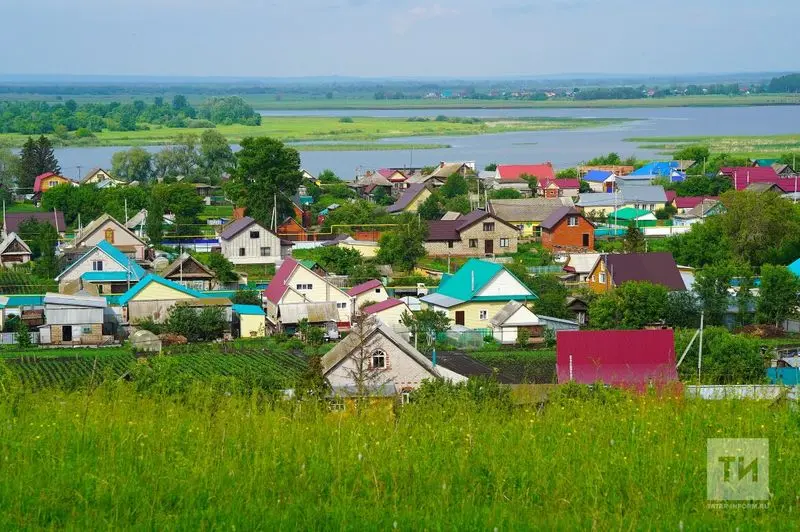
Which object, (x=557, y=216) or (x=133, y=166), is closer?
(x=557, y=216)

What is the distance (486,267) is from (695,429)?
8.11 metres

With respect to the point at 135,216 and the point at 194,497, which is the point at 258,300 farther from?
the point at 194,497

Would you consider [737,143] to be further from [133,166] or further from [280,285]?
[280,285]

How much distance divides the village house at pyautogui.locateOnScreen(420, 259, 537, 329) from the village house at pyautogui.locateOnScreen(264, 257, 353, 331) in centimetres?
81

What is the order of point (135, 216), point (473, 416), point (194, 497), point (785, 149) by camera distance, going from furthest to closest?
point (785, 149) → point (135, 216) → point (473, 416) → point (194, 497)

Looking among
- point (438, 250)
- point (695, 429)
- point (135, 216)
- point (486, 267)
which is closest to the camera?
point (695, 429)

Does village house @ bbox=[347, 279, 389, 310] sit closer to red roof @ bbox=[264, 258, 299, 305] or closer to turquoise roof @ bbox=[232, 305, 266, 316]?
red roof @ bbox=[264, 258, 299, 305]

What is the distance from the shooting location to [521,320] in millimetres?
9820

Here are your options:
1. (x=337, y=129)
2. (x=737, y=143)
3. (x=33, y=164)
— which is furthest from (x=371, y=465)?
(x=337, y=129)

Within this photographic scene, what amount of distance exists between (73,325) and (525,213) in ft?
25.9

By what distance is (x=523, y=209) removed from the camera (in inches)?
634

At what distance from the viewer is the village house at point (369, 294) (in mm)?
10555

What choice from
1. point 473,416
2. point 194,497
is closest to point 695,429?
point 473,416

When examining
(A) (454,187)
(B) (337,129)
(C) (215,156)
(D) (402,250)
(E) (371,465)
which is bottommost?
(D) (402,250)
